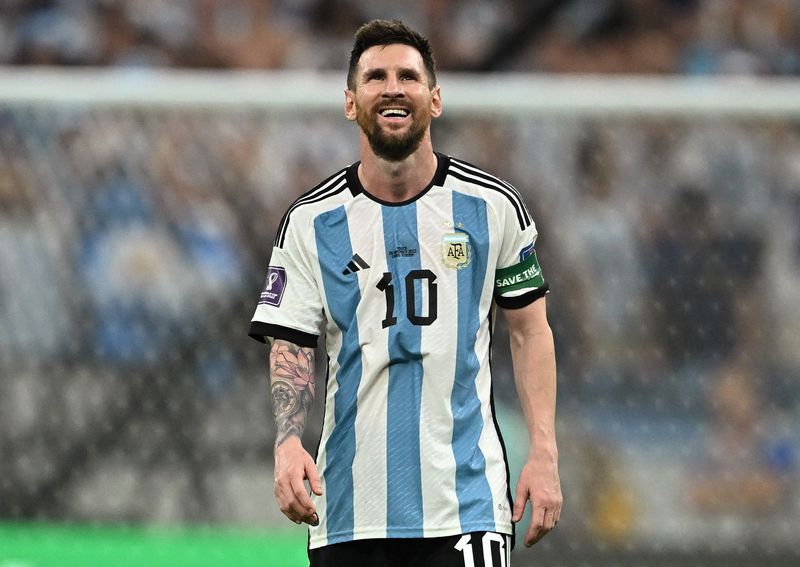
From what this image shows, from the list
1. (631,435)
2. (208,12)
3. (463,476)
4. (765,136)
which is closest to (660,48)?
(208,12)

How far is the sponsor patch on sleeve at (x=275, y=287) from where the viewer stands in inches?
130

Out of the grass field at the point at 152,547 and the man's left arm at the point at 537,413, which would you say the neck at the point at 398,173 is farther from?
the grass field at the point at 152,547

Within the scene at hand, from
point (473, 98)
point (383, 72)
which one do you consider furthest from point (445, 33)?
point (383, 72)

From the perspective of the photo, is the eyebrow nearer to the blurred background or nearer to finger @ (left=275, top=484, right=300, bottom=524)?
finger @ (left=275, top=484, right=300, bottom=524)

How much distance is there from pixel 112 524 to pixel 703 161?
2.64 metres

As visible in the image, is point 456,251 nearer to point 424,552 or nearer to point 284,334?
point 284,334

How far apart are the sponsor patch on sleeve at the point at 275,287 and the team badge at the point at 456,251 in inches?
15.5

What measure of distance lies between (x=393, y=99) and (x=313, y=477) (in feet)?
2.86

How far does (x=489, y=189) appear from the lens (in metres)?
3.31

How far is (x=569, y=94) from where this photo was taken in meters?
5.43

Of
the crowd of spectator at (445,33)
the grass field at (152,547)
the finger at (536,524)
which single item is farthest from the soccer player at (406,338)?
the crowd of spectator at (445,33)

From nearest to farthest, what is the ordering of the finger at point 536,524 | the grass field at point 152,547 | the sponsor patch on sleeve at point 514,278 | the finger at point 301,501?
the finger at point 301,501 < the finger at point 536,524 < the sponsor patch on sleeve at point 514,278 < the grass field at point 152,547

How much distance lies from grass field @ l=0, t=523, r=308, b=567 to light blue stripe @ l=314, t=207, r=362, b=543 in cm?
194

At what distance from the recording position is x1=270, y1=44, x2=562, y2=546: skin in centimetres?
309
